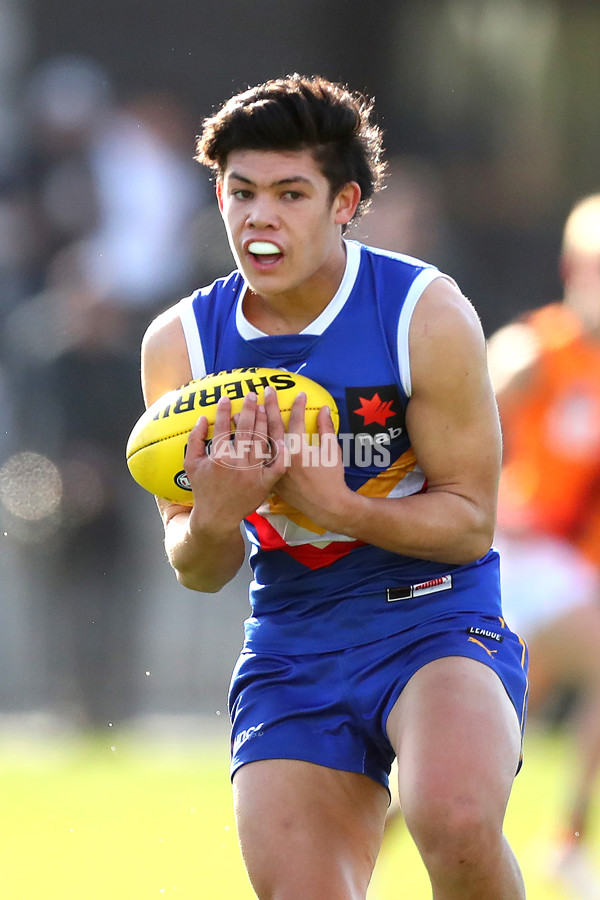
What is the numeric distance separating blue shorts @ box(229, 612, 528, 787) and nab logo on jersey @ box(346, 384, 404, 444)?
1.49 ft

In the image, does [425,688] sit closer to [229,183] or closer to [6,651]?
[229,183]

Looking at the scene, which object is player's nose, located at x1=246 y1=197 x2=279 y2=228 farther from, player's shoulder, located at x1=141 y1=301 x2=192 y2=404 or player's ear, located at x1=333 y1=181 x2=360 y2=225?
player's shoulder, located at x1=141 y1=301 x2=192 y2=404

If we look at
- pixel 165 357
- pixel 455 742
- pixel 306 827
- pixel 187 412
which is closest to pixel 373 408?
pixel 187 412

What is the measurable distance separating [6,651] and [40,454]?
100cm

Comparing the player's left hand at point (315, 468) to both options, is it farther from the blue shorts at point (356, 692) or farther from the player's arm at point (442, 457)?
the blue shorts at point (356, 692)

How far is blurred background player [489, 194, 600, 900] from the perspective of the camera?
472cm

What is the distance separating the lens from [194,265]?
6906 mm

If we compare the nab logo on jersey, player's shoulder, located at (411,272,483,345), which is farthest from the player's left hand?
player's shoulder, located at (411,272,483,345)

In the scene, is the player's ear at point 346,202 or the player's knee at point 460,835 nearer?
the player's knee at point 460,835

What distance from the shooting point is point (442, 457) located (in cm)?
298

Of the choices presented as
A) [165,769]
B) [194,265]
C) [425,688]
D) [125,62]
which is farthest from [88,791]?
[125,62]

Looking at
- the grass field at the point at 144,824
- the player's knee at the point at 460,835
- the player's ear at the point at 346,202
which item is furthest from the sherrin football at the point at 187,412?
the grass field at the point at 144,824

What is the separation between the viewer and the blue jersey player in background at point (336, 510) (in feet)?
9.19

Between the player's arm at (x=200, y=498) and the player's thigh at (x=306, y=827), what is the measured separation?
0.47 metres
